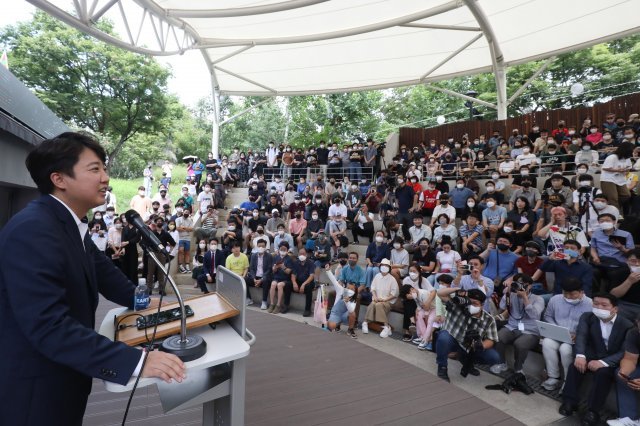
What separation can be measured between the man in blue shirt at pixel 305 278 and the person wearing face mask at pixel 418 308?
1.71 metres

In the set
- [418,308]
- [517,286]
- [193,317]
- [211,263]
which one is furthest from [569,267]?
[211,263]

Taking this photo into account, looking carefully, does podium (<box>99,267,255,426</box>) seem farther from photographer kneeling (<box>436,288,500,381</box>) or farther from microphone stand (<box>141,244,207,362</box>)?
photographer kneeling (<box>436,288,500,381</box>)

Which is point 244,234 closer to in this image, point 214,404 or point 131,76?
point 214,404

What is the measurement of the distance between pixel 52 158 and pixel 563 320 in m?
4.87

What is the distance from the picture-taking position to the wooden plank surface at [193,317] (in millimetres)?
1390

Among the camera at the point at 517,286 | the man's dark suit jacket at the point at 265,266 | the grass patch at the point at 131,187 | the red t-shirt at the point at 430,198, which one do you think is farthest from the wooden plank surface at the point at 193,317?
the grass patch at the point at 131,187

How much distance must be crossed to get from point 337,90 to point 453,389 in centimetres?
1248

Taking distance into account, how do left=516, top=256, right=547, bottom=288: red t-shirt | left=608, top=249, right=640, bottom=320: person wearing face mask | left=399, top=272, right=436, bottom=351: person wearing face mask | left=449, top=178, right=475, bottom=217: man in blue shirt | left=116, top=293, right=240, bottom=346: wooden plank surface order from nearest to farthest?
1. left=116, top=293, right=240, bottom=346: wooden plank surface
2. left=608, top=249, right=640, bottom=320: person wearing face mask
3. left=399, top=272, right=436, bottom=351: person wearing face mask
4. left=516, top=256, right=547, bottom=288: red t-shirt
5. left=449, top=178, right=475, bottom=217: man in blue shirt

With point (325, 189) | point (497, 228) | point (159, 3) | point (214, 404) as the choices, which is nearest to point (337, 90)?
point (325, 189)

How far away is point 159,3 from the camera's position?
8.36 m

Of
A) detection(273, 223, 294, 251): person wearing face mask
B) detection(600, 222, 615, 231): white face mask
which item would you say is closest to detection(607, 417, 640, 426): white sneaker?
detection(600, 222, 615, 231): white face mask

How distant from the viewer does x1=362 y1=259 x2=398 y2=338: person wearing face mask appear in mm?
5539

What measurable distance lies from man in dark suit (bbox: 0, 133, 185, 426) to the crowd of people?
429mm

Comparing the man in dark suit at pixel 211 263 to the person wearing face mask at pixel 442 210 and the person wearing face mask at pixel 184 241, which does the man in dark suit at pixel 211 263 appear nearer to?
the person wearing face mask at pixel 184 241
